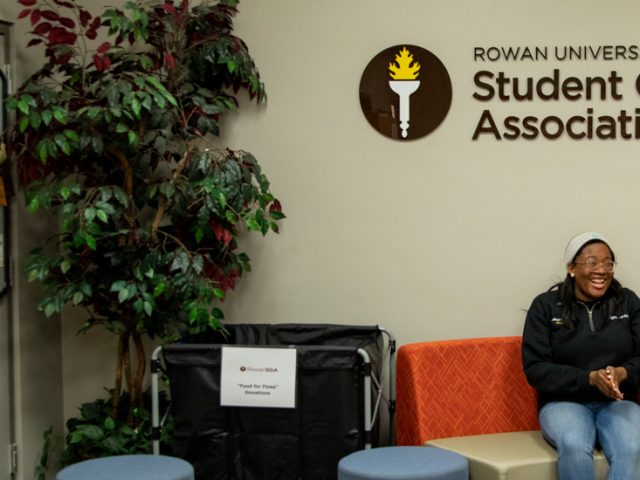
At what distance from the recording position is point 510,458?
3.51 meters

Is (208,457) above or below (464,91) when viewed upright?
below

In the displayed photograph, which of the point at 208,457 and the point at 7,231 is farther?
the point at 7,231

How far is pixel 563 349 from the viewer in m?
3.78

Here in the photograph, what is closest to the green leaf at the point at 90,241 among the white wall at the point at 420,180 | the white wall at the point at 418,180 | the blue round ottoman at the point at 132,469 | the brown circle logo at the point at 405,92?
the white wall at the point at 418,180

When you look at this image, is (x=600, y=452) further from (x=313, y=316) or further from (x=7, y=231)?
(x=7, y=231)

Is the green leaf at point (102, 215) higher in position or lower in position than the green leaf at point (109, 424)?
higher

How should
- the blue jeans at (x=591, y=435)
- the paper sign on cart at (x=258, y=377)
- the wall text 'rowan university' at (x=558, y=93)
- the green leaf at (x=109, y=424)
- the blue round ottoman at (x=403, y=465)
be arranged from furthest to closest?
the wall text 'rowan university' at (x=558, y=93)
the green leaf at (x=109, y=424)
the paper sign on cart at (x=258, y=377)
the blue jeans at (x=591, y=435)
the blue round ottoman at (x=403, y=465)

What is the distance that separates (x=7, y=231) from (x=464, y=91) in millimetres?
2175

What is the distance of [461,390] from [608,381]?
26.4 inches

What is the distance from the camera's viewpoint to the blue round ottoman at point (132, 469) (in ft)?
10.7

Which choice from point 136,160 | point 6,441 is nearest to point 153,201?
point 136,160

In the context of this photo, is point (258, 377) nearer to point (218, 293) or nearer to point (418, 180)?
point (218, 293)

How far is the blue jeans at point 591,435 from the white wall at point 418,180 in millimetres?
663

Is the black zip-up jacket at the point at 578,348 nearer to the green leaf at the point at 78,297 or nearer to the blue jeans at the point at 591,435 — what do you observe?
the blue jeans at the point at 591,435
